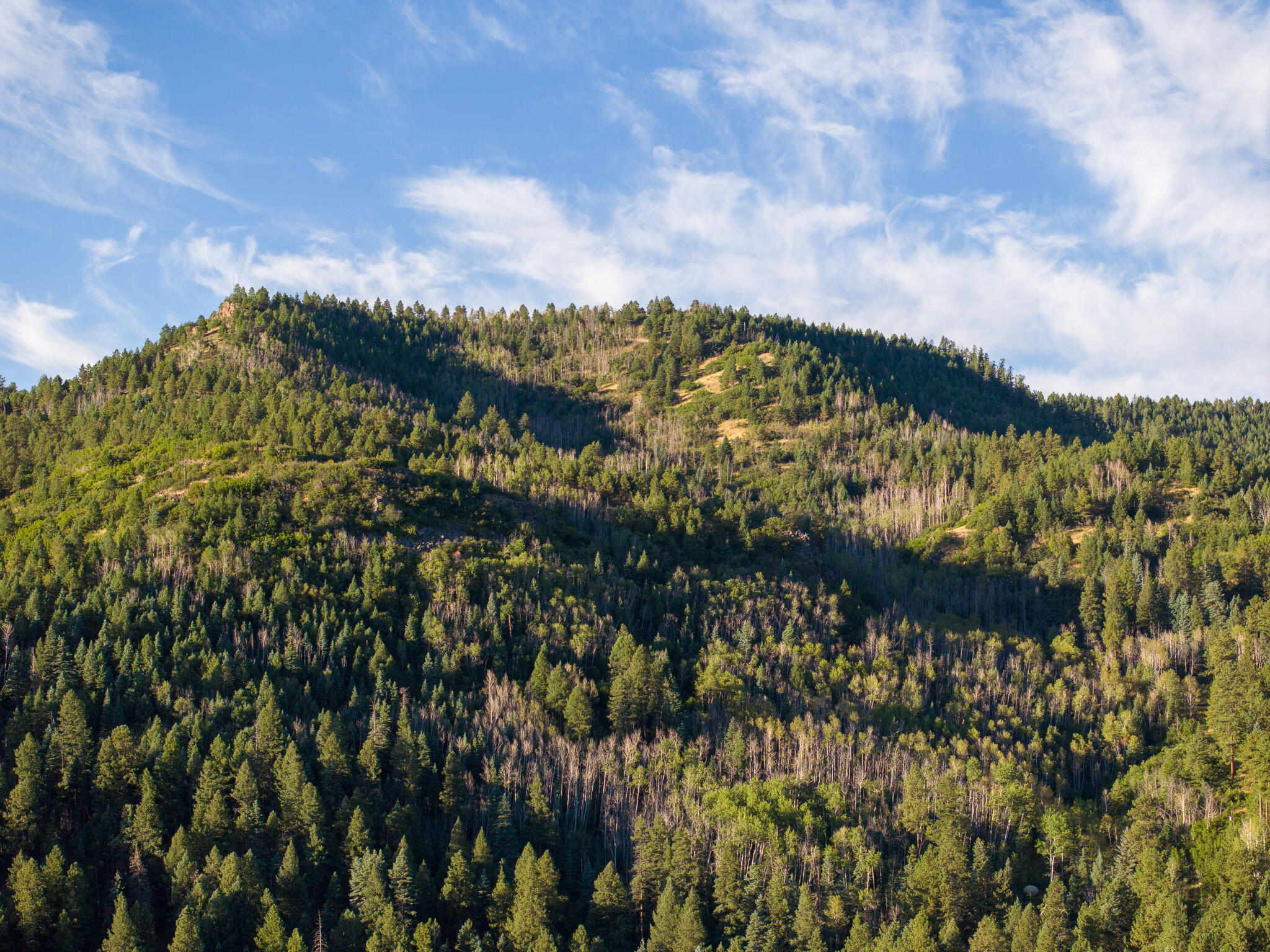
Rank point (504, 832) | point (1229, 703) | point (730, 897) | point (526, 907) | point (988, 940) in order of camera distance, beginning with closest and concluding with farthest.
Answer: point (988, 940)
point (526, 907)
point (730, 897)
point (504, 832)
point (1229, 703)

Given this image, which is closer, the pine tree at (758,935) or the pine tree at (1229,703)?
the pine tree at (758,935)

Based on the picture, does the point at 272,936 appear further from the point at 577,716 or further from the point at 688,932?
the point at 577,716

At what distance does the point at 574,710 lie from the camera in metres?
109

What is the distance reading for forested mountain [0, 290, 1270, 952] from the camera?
7912 centimetres

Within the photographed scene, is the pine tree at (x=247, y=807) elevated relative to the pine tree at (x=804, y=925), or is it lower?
elevated

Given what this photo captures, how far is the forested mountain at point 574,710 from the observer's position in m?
79.1

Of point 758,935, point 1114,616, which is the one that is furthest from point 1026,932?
point 1114,616

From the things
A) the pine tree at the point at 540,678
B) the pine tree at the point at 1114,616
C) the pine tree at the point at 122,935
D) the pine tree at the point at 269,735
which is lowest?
the pine tree at the point at 122,935

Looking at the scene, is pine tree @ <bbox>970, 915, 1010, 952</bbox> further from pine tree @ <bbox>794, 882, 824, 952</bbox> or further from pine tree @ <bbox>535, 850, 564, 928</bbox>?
pine tree @ <bbox>535, 850, 564, 928</bbox>

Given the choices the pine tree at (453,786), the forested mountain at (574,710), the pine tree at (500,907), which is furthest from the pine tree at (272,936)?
the pine tree at (453,786)

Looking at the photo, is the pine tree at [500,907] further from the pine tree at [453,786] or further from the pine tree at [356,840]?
the pine tree at [453,786]

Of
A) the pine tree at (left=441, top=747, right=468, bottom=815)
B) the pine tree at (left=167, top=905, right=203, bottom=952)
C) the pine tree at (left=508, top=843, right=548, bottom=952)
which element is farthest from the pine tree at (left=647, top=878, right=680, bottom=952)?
the pine tree at (left=167, top=905, right=203, bottom=952)

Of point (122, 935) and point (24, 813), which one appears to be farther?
point (24, 813)

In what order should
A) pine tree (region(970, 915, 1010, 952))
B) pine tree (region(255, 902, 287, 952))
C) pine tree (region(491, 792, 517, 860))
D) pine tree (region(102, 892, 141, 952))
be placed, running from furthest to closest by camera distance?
pine tree (region(491, 792, 517, 860)) < pine tree (region(970, 915, 1010, 952)) < pine tree (region(255, 902, 287, 952)) < pine tree (region(102, 892, 141, 952))
